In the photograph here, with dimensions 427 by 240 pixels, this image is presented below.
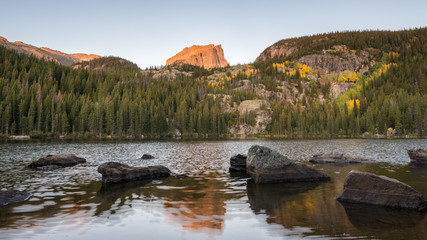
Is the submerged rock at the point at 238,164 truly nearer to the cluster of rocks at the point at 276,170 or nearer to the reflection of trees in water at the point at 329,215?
the cluster of rocks at the point at 276,170

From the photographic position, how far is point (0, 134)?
10269 centimetres

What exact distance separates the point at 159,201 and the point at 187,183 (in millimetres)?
5497

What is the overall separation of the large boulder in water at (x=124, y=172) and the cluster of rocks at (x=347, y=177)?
831 cm

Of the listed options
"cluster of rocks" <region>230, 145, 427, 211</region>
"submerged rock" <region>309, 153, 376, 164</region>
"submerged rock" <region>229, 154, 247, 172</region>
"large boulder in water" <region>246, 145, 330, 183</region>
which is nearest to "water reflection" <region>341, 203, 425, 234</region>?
"cluster of rocks" <region>230, 145, 427, 211</region>

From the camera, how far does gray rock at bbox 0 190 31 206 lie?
13.6 meters

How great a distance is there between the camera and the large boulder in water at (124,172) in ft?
66.1

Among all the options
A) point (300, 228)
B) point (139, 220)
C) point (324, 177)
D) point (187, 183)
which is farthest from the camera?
point (324, 177)

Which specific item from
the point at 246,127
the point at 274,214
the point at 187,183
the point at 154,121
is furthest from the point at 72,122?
the point at 274,214

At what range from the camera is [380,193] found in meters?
13.8

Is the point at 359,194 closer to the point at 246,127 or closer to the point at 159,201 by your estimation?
the point at 159,201

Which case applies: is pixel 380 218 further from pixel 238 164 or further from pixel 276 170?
pixel 238 164

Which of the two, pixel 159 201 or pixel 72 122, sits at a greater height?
pixel 72 122

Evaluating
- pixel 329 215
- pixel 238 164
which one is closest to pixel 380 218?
pixel 329 215

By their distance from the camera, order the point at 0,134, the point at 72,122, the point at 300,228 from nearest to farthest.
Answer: the point at 300,228 → the point at 0,134 → the point at 72,122
